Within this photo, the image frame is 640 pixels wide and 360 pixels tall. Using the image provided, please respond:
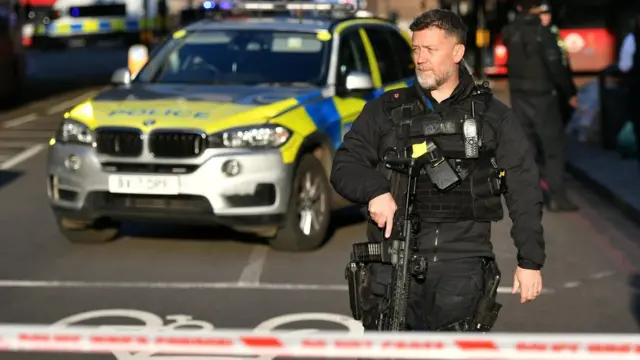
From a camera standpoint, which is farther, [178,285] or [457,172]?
[178,285]

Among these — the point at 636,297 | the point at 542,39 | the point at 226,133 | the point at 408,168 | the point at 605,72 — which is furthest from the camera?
the point at 605,72

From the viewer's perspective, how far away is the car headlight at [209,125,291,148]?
9047 millimetres

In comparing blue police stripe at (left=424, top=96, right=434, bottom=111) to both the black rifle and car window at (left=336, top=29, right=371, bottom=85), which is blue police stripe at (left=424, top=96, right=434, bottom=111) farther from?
car window at (left=336, top=29, right=371, bottom=85)

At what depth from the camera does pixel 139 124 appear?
9.16 m

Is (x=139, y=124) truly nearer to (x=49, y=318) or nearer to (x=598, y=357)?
(x=49, y=318)

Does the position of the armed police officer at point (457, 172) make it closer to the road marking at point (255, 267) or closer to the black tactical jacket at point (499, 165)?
the black tactical jacket at point (499, 165)

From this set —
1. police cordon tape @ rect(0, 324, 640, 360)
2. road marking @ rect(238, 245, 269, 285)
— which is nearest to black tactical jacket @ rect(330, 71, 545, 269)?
police cordon tape @ rect(0, 324, 640, 360)

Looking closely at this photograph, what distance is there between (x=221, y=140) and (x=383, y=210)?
4796 millimetres

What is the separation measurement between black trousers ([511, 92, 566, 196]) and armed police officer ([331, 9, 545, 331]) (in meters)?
6.75

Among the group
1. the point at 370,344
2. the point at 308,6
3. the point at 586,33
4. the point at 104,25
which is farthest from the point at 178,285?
the point at 104,25

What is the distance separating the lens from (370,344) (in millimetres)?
3631

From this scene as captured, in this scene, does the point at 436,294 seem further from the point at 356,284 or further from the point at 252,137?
the point at 252,137

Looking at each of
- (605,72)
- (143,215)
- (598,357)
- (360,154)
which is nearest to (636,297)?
(143,215)

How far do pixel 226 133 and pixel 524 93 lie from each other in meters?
3.29
